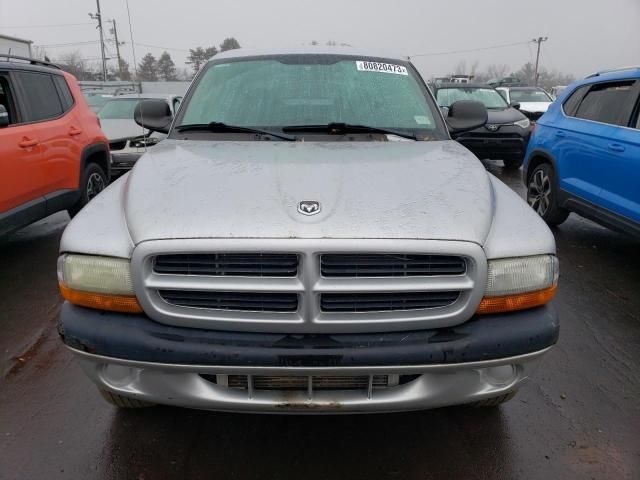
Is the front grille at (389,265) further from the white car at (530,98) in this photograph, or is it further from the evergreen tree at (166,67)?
the evergreen tree at (166,67)

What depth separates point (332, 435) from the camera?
240 cm

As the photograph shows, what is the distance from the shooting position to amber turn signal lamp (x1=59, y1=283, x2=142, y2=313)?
190cm

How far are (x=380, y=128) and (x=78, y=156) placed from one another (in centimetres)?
379

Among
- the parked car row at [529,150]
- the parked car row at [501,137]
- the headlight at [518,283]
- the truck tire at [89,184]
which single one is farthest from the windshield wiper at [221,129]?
the parked car row at [501,137]

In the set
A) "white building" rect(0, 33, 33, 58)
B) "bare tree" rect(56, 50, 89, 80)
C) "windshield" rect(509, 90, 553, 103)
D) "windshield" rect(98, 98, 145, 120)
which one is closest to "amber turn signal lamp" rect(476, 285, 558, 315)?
"windshield" rect(98, 98, 145, 120)

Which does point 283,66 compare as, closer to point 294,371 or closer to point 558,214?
point 294,371

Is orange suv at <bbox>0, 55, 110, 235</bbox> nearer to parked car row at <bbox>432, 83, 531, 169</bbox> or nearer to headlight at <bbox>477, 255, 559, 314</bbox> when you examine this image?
headlight at <bbox>477, 255, 559, 314</bbox>

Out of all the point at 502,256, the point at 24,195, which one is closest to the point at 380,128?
the point at 502,256

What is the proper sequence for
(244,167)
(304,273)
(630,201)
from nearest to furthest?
(304,273), (244,167), (630,201)

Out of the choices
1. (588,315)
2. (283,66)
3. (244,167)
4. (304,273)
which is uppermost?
(283,66)

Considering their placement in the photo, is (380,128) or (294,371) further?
(380,128)

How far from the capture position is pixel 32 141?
4.50 metres

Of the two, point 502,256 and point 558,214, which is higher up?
point 502,256

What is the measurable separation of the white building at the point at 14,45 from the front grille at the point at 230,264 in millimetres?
21730
